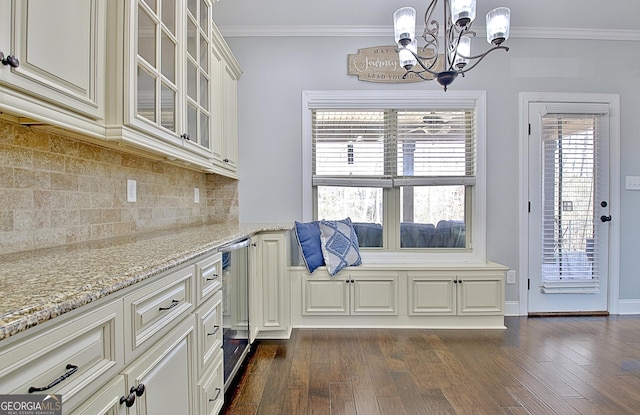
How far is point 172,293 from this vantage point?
3.72 ft

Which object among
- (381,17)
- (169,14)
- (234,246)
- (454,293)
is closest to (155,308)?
(234,246)

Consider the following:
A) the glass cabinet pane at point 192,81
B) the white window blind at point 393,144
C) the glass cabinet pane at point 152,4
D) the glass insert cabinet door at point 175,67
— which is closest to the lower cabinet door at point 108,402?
the glass insert cabinet door at point 175,67

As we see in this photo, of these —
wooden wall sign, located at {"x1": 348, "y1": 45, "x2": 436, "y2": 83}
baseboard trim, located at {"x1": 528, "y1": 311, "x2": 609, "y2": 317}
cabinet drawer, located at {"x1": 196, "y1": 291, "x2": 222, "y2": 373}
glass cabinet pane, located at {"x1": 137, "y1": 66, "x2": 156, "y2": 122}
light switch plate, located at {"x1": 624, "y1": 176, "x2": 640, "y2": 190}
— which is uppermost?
wooden wall sign, located at {"x1": 348, "y1": 45, "x2": 436, "y2": 83}

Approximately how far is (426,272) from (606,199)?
203 centimetres

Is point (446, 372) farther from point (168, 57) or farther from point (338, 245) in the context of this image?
point (168, 57)

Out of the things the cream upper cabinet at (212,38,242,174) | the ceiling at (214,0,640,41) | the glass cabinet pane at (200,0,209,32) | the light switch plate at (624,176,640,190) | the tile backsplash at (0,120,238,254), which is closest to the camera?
the tile backsplash at (0,120,238,254)

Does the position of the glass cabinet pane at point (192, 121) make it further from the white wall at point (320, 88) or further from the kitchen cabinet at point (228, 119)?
the white wall at point (320, 88)

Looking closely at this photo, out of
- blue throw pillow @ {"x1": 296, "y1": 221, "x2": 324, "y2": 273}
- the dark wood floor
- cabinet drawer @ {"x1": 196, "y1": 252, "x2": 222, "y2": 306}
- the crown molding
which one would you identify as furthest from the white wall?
cabinet drawer @ {"x1": 196, "y1": 252, "x2": 222, "y2": 306}

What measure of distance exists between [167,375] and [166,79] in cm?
130

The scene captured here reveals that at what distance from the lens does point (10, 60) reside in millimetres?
838

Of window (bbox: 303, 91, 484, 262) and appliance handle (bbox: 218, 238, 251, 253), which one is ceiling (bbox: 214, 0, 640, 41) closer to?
window (bbox: 303, 91, 484, 262)

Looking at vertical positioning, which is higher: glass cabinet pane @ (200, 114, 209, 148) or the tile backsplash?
glass cabinet pane @ (200, 114, 209, 148)

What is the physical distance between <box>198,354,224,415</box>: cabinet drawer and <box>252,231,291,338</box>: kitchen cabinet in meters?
0.91

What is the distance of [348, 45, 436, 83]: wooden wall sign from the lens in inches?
126
